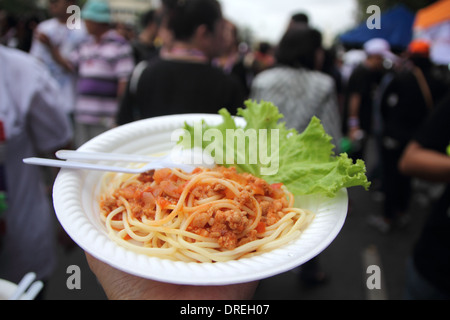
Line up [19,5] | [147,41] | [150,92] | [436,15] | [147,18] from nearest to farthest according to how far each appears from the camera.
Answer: [150,92], [147,41], [147,18], [436,15], [19,5]

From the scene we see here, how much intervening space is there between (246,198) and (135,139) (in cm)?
79

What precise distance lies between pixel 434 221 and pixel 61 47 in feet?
20.1

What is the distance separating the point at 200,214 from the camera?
154cm

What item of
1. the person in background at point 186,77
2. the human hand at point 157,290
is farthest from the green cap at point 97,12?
the human hand at point 157,290

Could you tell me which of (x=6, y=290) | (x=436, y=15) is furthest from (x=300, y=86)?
(x=436, y=15)

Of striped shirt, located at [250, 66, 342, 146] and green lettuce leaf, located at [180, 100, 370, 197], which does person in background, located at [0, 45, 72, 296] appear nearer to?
green lettuce leaf, located at [180, 100, 370, 197]

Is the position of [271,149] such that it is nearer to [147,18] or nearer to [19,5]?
[147,18]

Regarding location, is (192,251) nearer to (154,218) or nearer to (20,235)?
(154,218)

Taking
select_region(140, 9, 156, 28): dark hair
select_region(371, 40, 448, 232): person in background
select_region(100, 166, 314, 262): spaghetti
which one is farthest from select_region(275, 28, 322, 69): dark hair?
select_region(140, 9, 156, 28): dark hair

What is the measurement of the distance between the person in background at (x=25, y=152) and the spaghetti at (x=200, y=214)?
112cm

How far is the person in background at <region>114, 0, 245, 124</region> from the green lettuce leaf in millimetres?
1151

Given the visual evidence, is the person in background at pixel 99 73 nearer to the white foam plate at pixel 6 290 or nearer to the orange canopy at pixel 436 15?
the white foam plate at pixel 6 290

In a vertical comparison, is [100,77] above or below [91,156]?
above

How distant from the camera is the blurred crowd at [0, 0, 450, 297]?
8.14ft
